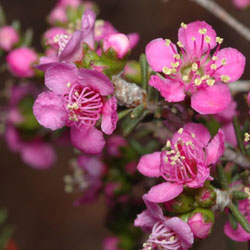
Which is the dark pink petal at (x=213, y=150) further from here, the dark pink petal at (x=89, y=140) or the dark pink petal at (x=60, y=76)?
the dark pink petal at (x=60, y=76)

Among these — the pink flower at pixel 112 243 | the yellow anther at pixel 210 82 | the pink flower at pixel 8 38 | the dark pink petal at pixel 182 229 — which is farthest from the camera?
the pink flower at pixel 112 243

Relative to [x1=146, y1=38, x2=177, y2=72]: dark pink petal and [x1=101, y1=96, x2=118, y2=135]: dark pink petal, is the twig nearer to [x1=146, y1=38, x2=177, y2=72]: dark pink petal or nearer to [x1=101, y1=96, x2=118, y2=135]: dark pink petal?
[x1=146, y1=38, x2=177, y2=72]: dark pink petal

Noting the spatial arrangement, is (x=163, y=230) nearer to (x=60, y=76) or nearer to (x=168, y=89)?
(x=168, y=89)

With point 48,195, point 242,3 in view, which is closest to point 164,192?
point 242,3

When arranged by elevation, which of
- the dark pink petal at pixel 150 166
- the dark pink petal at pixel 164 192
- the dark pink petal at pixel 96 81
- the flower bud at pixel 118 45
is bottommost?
the dark pink petal at pixel 150 166

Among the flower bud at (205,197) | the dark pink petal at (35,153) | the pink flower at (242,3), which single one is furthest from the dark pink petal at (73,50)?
the dark pink petal at (35,153)

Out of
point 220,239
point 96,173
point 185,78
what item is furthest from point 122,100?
point 220,239

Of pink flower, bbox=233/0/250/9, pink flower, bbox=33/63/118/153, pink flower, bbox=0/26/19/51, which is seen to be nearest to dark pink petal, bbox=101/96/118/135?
pink flower, bbox=33/63/118/153
